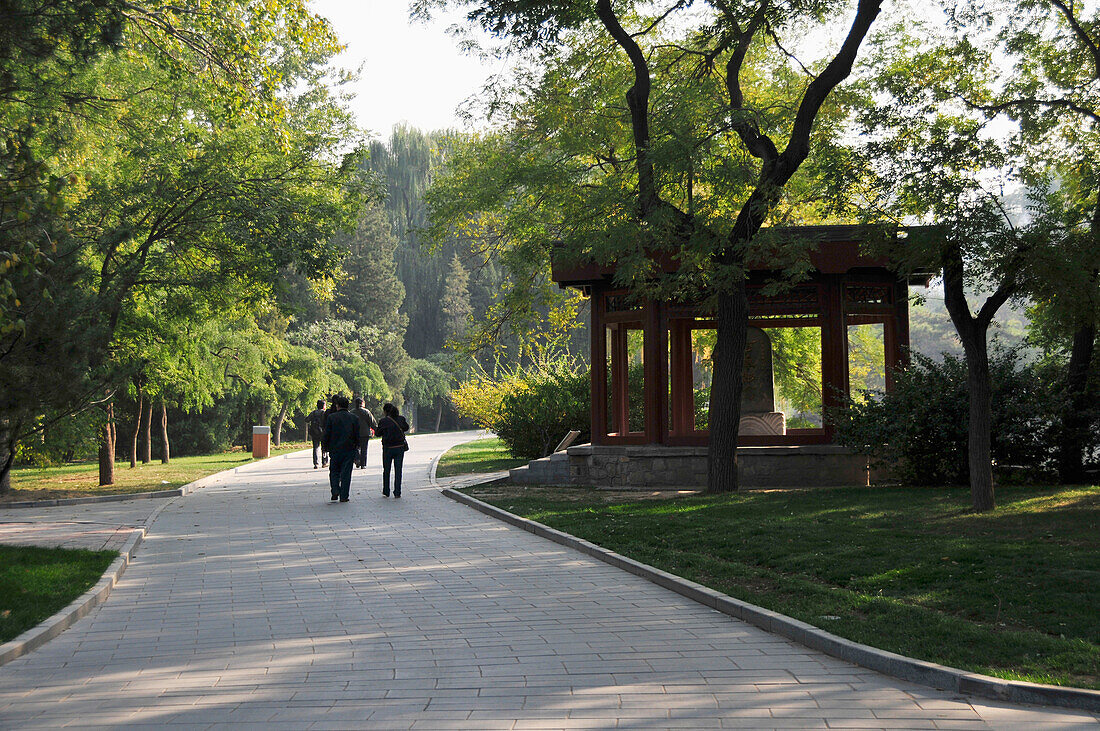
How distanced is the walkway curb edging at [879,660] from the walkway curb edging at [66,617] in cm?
502

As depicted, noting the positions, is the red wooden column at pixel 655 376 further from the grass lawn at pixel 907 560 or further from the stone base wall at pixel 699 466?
the grass lawn at pixel 907 560

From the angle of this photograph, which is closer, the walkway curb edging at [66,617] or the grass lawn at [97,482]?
the walkway curb edging at [66,617]

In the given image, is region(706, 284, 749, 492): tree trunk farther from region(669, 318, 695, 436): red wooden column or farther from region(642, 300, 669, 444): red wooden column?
region(669, 318, 695, 436): red wooden column

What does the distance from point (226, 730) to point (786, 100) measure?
64.0 feet

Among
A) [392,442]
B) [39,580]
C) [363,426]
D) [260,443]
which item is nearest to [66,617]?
[39,580]

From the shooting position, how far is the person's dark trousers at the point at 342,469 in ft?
58.6

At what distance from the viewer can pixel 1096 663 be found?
226 inches

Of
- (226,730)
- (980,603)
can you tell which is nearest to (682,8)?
(980,603)

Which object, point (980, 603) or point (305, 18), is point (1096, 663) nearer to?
point (980, 603)

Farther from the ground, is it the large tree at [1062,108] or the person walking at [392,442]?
the large tree at [1062,108]

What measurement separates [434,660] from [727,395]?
1074cm

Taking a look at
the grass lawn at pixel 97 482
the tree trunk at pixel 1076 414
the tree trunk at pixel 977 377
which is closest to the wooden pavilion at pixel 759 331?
the tree trunk at pixel 1076 414

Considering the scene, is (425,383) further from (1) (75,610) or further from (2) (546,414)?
(1) (75,610)

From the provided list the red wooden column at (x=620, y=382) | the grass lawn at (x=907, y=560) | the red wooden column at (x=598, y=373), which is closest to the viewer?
the grass lawn at (x=907, y=560)
